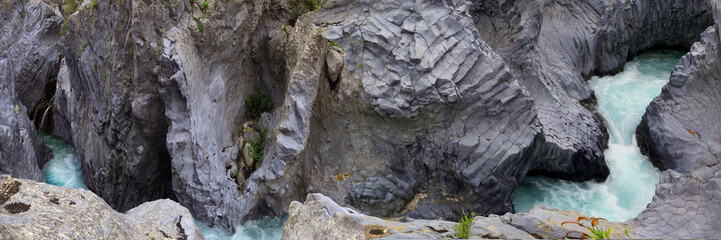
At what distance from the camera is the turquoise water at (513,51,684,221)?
1647cm

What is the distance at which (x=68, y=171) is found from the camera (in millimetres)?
18203

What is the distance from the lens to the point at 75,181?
1758cm

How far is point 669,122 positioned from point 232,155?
14.2 meters

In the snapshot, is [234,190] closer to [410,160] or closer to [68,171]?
[410,160]

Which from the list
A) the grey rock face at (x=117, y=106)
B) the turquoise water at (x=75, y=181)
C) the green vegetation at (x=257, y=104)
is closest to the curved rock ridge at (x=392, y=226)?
the turquoise water at (x=75, y=181)

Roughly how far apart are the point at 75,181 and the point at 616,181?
17.8 meters

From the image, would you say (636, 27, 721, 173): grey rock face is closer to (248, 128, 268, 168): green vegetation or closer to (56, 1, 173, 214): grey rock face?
(248, 128, 268, 168): green vegetation

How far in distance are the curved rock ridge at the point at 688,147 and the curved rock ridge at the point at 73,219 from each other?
381 inches

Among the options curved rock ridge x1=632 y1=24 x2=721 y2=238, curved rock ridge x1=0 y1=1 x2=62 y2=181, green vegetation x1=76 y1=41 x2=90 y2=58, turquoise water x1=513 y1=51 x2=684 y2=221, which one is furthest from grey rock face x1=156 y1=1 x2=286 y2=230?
curved rock ridge x1=632 y1=24 x2=721 y2=238

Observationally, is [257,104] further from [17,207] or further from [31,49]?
[31,49]

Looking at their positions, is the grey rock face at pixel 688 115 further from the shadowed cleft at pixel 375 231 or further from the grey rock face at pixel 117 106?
the grey rock face at pixel 117 106

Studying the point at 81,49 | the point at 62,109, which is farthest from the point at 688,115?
the point at 62,109

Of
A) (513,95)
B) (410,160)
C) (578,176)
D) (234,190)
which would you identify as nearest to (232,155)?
(234,190)

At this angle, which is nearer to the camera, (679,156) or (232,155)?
(232,155)
